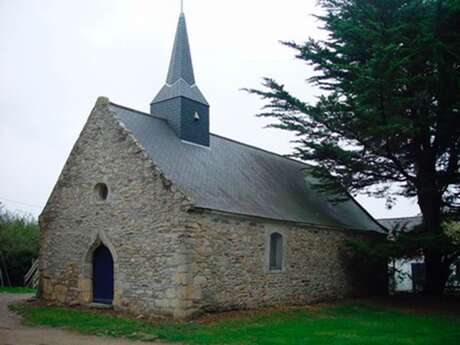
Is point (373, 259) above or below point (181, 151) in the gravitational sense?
below

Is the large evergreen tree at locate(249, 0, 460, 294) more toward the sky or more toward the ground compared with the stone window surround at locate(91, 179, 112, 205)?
more toward the sky

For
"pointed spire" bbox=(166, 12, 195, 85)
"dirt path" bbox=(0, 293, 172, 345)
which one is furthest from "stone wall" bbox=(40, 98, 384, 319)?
"pointed spire" bbox=(166, 12, 195, 85)

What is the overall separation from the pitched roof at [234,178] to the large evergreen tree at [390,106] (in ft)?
5.12

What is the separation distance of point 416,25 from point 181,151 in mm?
8681

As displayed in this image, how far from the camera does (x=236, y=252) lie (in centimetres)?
1423

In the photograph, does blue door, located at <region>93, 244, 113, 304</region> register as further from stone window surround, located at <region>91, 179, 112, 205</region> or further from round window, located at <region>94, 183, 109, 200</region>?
round window, located at <region>94, 183, 109, 200</region>

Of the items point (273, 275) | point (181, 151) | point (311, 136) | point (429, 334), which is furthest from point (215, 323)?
point (311, 136)

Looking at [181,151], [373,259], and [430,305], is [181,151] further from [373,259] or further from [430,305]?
[430,305]

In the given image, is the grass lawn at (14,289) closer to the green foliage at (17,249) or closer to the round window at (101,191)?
the green foliage at (17,249)

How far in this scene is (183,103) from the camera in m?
17.1

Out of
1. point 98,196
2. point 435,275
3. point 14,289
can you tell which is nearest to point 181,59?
point 98,196

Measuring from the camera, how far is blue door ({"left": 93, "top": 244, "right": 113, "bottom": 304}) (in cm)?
1474

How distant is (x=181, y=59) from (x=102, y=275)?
820cm

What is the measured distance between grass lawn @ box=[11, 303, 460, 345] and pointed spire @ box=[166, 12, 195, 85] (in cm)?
864
